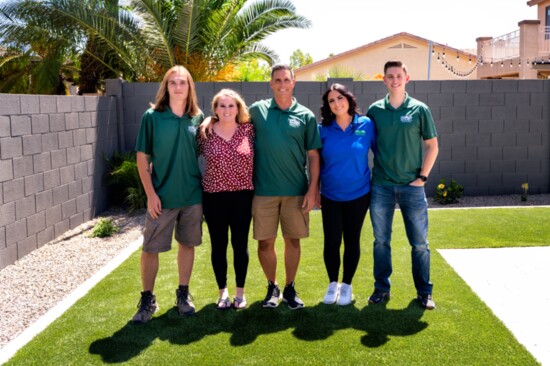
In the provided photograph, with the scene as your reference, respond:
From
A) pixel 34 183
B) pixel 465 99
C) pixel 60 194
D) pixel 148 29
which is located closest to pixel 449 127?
pixel 465 99

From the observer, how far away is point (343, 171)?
4.49m

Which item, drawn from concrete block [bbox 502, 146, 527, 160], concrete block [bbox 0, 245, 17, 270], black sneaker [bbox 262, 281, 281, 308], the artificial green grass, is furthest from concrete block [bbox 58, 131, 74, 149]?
concrete block [bbox 502, 146, 527, 160]

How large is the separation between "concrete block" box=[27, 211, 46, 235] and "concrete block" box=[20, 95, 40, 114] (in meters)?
1.14

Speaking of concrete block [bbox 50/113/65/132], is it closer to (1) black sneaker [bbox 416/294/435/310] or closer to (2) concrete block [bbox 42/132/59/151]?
(2) concrete block [bbox 42/132/59/151]

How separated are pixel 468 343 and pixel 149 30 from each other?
8764 mm

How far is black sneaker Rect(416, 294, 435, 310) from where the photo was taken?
181 inches

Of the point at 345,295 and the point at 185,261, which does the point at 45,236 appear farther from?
the point at 345,295

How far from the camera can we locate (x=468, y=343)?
3941mm

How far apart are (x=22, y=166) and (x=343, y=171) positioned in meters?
3.68

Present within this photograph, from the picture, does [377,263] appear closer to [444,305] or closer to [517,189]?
[444,305]

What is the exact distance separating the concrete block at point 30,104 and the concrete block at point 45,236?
1.36 m

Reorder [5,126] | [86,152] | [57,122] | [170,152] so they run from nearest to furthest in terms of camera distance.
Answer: [170,152]
[5,126]
[57,122]
[86,152]

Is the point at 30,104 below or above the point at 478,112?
above

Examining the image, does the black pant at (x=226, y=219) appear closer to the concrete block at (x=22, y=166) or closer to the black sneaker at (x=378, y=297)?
the black sneaker at (x=378, y=297)
